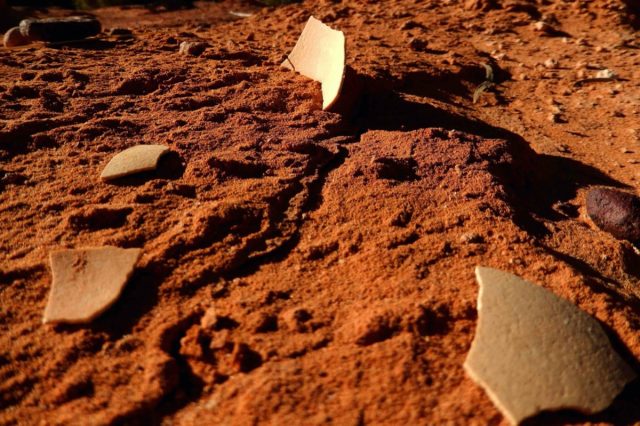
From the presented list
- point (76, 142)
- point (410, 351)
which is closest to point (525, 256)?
point (410, 351)

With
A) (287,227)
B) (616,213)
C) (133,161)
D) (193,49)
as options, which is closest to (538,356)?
(287,227)

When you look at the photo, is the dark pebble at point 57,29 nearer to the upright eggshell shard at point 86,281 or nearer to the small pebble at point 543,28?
the upright eggshell shard at point 86,281

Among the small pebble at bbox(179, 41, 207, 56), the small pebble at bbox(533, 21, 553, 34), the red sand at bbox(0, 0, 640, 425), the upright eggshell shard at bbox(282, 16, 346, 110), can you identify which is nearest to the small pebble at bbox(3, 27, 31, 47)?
the red sand at bbox(0, 0, 640, 425)

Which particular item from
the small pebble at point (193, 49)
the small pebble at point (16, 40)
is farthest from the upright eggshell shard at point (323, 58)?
the small pebble at point (16, 40)

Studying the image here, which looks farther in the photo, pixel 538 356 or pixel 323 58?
pixel 323 58

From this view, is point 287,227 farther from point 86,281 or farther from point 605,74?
point 605,74
